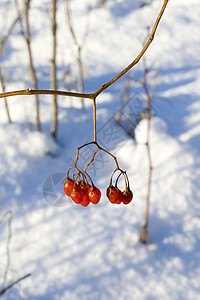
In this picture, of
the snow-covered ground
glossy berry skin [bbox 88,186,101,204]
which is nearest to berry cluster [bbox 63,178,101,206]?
glossy berry skin [bbox 88,186,101,204]

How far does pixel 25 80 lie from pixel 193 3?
195cm

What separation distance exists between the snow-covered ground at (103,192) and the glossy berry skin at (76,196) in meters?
0.62

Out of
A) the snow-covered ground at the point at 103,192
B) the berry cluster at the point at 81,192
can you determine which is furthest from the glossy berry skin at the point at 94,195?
the snow-covered ground at the point at 103,192

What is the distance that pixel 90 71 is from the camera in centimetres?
248

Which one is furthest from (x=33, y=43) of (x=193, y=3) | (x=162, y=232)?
(x=162, y=232)

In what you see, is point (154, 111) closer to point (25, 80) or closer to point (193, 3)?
point (25, 80)

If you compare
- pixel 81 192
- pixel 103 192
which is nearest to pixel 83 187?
pixel 81 192

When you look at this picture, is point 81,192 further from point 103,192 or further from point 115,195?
point 103,192

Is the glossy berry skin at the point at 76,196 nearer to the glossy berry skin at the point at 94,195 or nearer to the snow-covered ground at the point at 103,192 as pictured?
the glossy berry skin at the point at 94,195

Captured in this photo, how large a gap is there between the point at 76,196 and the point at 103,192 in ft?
3.78

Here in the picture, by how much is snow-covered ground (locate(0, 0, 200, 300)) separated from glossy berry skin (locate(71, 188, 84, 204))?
618mm

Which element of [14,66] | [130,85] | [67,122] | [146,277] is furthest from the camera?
[14,66]

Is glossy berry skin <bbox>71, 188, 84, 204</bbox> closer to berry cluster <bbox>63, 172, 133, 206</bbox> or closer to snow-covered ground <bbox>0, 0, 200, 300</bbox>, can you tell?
berry cluster <bbox>63, 172, 133, 206</bbox>

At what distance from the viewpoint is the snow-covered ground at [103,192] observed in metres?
1.45
